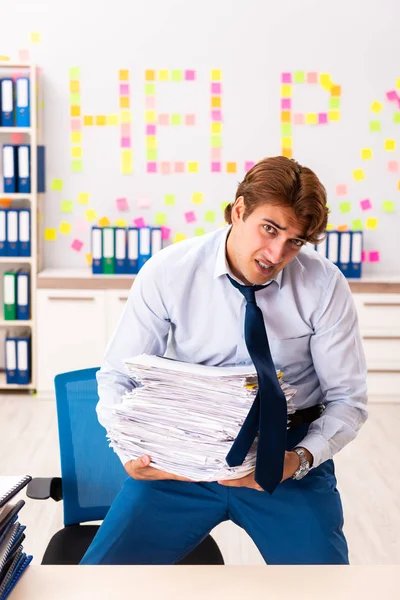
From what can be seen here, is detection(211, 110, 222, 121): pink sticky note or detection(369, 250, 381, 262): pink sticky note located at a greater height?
detection(211, 110, 222, 121): pink sticky note

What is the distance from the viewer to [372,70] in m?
4.52

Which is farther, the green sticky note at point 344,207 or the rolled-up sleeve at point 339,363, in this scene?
the green sticky note at point 344,207

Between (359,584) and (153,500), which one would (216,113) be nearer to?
(153,500)

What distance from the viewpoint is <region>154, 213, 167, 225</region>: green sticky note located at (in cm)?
463

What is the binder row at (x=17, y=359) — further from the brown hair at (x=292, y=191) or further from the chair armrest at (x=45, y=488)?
the brown hair at (x=292, y=191)

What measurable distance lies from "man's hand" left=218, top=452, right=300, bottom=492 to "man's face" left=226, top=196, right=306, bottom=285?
0.39 m

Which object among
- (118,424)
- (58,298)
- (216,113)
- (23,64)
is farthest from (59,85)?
(118,424)

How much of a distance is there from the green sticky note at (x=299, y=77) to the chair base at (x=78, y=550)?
11.1 feet

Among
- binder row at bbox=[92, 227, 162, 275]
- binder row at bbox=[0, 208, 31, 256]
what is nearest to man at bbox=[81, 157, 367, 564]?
binder row at bbox=[92, 227, 162, 275]

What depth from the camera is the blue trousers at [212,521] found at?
61.5 inches

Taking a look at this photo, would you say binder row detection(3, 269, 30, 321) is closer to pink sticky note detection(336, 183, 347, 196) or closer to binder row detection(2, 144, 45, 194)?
binder row detection(2, 144, 45, 194)

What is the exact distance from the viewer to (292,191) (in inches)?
60.6

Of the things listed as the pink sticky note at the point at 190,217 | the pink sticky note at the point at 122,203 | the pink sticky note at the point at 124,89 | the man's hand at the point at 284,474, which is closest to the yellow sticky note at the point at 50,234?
the pink sticky note at the point at 122,203

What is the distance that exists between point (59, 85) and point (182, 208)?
1059 mm
